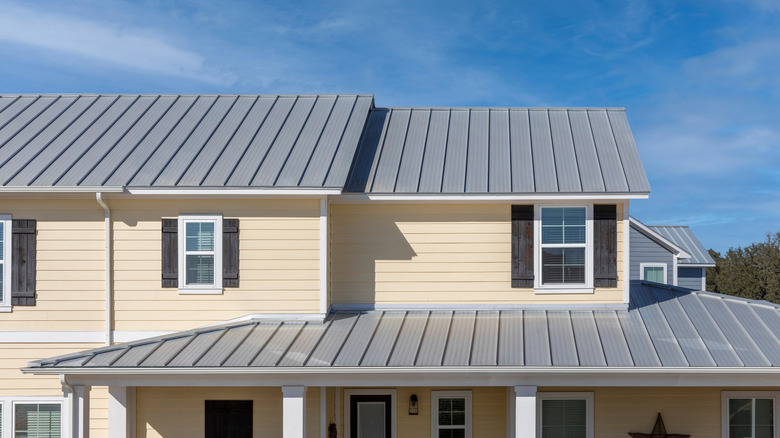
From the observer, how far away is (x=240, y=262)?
39.1 ft

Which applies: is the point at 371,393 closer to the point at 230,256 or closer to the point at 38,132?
the point at 230,256

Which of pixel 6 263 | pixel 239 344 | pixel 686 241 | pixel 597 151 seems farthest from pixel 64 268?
pixel 686 241

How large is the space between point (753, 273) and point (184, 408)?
4072 cm

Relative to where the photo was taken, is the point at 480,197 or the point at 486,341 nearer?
the point at 486,341

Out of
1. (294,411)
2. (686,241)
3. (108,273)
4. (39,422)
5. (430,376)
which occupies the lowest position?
(39,422)

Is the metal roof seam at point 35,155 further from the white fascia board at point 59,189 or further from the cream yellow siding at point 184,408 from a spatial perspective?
the cream yellow siding at point 184,408

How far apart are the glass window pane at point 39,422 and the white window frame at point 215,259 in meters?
3.15

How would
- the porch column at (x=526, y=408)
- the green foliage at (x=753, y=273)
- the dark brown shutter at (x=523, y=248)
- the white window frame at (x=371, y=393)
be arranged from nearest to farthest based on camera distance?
the porch column at (x=526, y=408) → the white window frame at (x=371, y=393) → the dark brown shutter at (x=523, y=248) → the green foliage at (x=753, y=273)

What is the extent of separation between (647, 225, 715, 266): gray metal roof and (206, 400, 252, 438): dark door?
25.6 m

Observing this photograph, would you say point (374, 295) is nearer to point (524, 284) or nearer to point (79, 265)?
point (524, 284)

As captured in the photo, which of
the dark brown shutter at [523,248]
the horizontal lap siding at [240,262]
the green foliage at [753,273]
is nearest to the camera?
the horizontal lap siding at [240,262]

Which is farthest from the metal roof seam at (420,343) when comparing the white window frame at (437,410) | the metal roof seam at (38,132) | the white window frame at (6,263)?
the metal roof seam at (38,132)

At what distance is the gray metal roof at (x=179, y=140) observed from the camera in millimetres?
11977

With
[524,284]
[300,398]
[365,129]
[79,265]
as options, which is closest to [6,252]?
[79,265]
